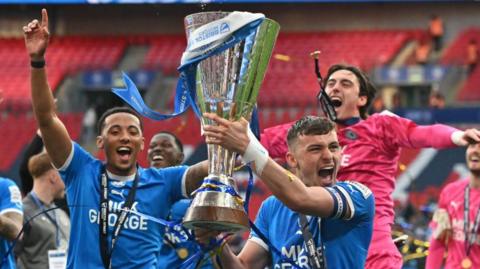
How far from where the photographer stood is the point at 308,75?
24.4 metres

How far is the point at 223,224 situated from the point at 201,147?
14888 mm

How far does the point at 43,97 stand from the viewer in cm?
512

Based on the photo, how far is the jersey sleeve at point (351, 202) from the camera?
4.71 meters

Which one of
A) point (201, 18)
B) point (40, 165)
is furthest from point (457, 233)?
point (201, 18)

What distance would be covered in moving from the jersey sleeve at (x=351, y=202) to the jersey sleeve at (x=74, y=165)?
1361 millimetres

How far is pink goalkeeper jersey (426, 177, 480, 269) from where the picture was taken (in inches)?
318

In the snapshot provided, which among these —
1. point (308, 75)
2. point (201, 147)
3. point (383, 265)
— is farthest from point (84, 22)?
point (383, 265)

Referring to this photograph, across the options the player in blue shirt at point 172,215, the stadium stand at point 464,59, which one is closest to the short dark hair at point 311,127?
the player in blue shirt at point 172,215

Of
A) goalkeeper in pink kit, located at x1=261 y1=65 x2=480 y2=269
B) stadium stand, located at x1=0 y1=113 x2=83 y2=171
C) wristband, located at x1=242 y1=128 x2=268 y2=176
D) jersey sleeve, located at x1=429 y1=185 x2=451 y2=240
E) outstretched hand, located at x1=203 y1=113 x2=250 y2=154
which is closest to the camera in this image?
outstretched hand, located at x1=203 y1=113 x2=250 y2=154

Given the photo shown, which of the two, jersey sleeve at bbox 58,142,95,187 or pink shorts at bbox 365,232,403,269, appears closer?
jersey sleeve at bbox 58,142,95,187

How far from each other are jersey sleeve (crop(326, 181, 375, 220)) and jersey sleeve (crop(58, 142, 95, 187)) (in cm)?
136

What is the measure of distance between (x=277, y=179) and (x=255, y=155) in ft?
0.59

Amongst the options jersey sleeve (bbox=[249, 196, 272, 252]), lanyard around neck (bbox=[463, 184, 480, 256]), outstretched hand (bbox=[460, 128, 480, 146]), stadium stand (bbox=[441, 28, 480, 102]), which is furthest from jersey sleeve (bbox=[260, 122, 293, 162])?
stadium stand (bbox=[441, 28, 480, 102])

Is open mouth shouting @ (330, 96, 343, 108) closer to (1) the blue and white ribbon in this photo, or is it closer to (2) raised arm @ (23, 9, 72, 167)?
(2) raised arm @ (23, 9, 72, 167)
